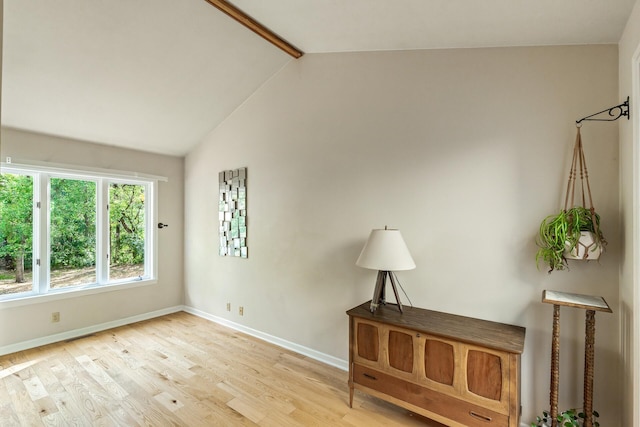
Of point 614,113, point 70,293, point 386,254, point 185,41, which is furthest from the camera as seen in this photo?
point 70,293

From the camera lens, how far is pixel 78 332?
11.8 feet

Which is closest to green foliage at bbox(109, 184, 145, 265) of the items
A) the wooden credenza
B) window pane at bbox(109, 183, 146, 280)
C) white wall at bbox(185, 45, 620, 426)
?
window pane at bbox(109, 183, 146, 280)

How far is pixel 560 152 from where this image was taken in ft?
6.33

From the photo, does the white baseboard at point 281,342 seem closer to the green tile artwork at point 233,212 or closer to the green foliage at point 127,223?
the green tile artwork at point 233,212

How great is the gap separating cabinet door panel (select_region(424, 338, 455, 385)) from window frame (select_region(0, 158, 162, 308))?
12.5 ft

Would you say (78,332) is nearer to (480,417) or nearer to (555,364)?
(480,417)

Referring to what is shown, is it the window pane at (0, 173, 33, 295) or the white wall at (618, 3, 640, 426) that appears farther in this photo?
the window pane at (0, 173, 33, 295)

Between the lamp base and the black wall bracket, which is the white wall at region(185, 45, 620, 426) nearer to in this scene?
the black wall bracket

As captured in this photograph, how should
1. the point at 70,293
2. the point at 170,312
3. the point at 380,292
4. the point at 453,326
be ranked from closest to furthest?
the point at 453,326 < the point at 380,292 < the point at 70,293 < the point at 170,312

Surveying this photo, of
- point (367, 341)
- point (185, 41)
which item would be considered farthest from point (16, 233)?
point (367, 341)

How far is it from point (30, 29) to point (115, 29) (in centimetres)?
54

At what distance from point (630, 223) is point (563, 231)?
0.27 meters

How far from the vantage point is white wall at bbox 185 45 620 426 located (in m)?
1.89

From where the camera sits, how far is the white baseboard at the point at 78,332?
3.19 meters
